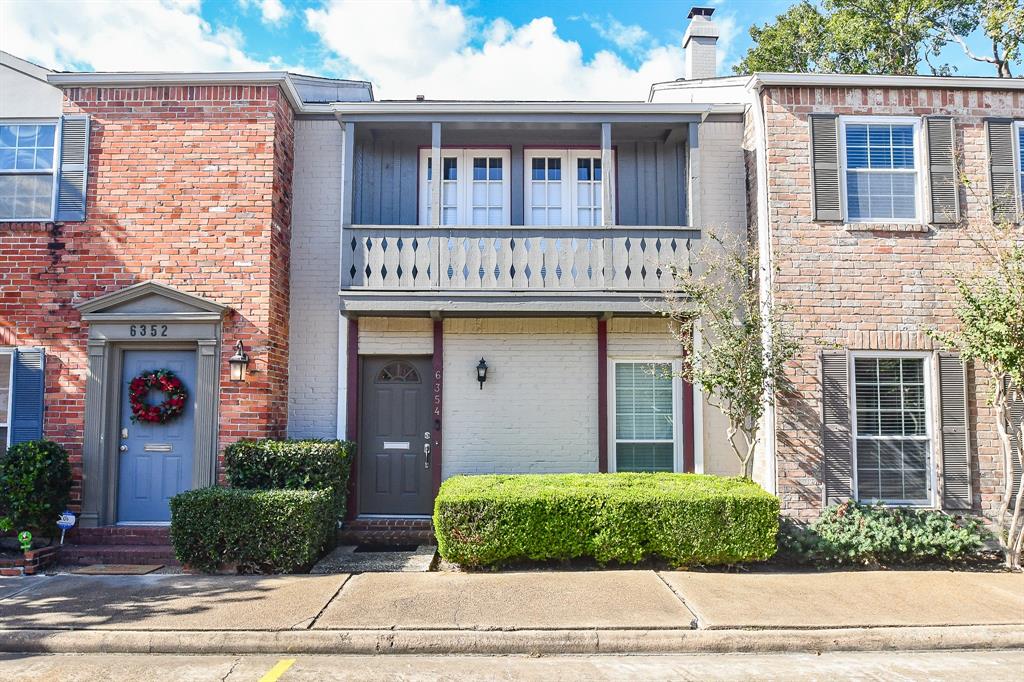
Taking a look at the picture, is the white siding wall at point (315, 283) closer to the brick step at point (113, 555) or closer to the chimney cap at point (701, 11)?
the brick step at point (113, 555)

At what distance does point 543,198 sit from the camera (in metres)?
9.61

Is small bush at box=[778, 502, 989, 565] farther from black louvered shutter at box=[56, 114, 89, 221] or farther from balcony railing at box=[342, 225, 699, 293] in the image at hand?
black louvered shutter at box=[56, 114, 89, 221]

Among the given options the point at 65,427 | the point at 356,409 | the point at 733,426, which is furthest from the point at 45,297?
the point at 733,426

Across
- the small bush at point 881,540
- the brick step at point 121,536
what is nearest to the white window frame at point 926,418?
the small bush at point 881,540

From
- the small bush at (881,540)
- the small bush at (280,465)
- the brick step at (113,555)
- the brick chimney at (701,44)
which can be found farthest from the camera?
the brick chimney at (701,44)

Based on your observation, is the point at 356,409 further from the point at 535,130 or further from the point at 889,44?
the point at 889,44

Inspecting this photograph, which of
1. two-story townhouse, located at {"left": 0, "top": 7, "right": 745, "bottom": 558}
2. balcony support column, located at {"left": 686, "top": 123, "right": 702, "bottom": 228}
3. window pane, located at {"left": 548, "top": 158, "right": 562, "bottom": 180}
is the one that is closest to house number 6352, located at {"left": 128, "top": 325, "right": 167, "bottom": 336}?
two-story townhouse, located at {"left": 0, "top": 7, "right": 745, "bottom": 558}

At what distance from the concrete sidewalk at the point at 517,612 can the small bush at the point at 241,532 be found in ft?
0.87

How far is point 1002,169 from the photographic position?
837 centimetres

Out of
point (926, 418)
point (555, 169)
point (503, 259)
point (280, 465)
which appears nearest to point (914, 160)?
point (926, 418)

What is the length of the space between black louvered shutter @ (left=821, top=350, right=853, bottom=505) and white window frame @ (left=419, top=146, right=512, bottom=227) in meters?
4.46

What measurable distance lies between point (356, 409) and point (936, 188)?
25.0 ft

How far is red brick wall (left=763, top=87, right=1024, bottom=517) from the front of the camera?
8078 millimetres

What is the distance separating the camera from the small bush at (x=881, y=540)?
7.36 m
